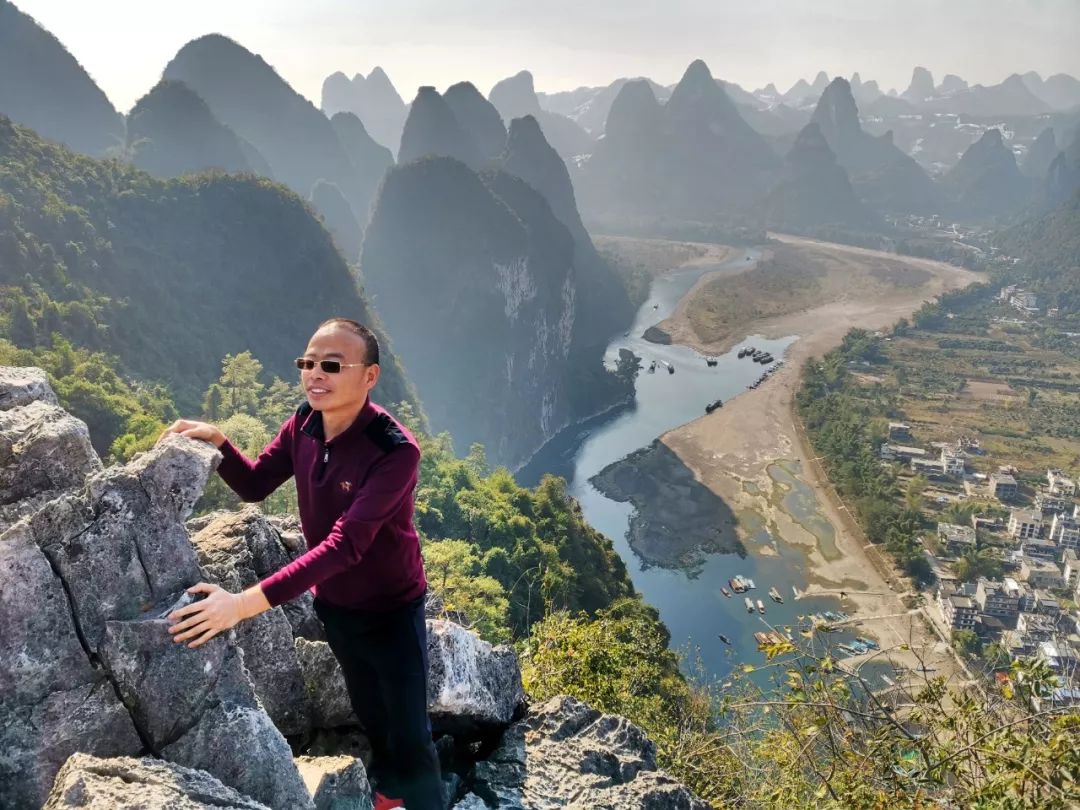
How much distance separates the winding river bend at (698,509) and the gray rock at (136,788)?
9055 mm

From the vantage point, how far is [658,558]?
35.3 metres

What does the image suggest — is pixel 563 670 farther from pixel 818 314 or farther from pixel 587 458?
pixel 818 314

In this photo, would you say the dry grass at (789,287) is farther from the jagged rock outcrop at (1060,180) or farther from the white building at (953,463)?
the jagged rock outcrop at (1060,180)

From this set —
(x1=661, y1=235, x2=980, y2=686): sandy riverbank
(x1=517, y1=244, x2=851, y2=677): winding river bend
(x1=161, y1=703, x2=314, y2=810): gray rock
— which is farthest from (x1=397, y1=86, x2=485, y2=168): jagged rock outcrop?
(x1=161, y1=703, x2=314, y2=810): gray rock

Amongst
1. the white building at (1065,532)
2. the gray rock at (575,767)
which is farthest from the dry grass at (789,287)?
the gray rock at (575,767)

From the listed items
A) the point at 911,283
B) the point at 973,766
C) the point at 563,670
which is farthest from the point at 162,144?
the point at 911,283

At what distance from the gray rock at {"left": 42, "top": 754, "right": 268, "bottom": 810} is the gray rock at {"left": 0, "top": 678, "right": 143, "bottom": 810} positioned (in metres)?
0.29

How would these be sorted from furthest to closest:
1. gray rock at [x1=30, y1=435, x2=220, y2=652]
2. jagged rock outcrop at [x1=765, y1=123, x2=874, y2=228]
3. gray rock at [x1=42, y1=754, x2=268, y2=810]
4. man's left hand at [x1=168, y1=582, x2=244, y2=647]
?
jagged rock outcrop at [x1=765, y1=123, x2=874, y2=228], gray rock at [x1=30, y1=435, x2=220, y2=652], man's left hand at [x1=168, y1=582, x2=244, y2=647], gray rock at [x1=42, y1=754, x2=268, y2=810]

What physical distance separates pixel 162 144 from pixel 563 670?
6849cm

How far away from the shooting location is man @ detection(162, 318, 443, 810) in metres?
2.77

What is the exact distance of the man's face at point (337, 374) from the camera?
2.97 metres

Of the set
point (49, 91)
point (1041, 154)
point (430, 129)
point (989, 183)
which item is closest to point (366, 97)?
point (430, 129)

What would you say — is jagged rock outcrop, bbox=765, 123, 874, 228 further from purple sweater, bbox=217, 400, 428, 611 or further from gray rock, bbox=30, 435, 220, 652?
gray rock, bbox=30, 435, 220, 652

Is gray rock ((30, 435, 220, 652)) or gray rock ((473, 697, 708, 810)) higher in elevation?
gray rock ((30, 435, 220, 652))
